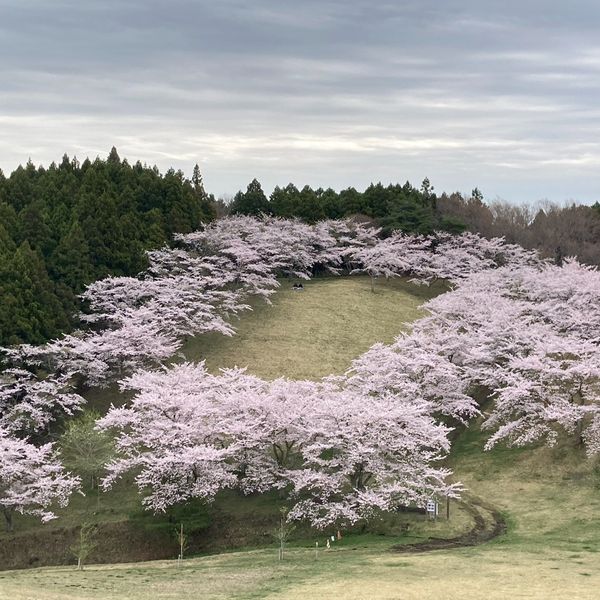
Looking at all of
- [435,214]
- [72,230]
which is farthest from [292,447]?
[435,214]

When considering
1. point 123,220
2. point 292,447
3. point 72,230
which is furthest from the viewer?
point 123,220

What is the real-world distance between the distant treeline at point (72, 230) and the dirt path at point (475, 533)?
30.9 meters

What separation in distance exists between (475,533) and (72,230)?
42474 millimetres

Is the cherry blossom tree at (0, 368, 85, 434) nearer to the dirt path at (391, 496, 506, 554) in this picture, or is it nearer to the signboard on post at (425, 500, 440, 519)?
the signboard on post at (425, 500, 440, 519)

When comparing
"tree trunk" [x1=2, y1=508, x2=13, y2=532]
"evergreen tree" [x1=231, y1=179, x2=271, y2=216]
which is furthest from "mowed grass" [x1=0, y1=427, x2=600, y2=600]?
"evergreen tree" [x1=231, y1=179, x2=271, y2=216]

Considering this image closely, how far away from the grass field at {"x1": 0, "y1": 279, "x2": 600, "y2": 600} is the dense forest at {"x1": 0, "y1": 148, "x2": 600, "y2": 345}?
17.8m

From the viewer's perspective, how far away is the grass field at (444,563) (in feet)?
82.4

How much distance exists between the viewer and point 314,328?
66062 mm

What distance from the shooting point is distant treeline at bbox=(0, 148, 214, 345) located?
55531 millimetres

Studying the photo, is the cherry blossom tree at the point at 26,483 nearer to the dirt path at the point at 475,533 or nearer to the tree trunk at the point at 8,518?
the tree trunk at the point at 8,518

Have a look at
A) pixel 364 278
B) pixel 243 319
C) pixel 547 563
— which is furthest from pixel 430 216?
pixel 547 563

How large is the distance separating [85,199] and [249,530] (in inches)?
1643

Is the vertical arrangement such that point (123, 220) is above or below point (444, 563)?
above

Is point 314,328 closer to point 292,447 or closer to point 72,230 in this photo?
point 72,230
